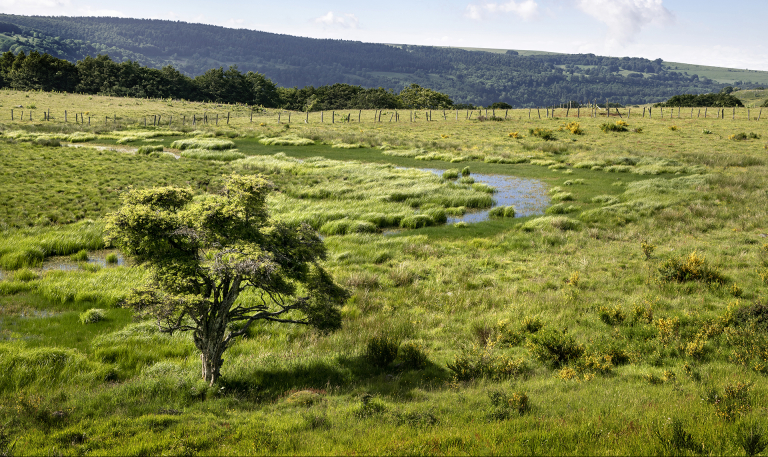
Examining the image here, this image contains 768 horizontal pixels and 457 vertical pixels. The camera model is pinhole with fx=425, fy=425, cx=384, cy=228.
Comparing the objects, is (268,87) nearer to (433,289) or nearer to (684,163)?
(684,163)

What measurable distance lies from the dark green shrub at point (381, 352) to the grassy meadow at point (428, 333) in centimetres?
5

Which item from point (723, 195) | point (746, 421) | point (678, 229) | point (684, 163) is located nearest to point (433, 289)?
point (746, 421)

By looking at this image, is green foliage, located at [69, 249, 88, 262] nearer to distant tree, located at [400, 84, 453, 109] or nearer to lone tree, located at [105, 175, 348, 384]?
lone tree, located at [105, 175, 348, 384]

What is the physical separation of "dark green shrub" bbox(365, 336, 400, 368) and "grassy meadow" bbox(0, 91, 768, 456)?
0.18 feet

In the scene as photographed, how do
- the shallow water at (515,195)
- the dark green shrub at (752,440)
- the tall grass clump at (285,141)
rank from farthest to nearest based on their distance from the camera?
the tall grass clump at (285,141) → the shallow water at (515,195) → the dark green shrub at (752,440)

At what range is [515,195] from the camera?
31.7 m

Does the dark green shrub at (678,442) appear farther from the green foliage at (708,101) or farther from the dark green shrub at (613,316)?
the green foliage at (708,101)

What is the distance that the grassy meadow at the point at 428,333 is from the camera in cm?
602

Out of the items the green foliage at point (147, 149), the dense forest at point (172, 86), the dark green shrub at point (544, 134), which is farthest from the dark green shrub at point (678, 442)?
the dense forest at point (172, 86)

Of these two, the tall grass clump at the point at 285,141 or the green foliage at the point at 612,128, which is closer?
the tall grass clump at the point at 285,141

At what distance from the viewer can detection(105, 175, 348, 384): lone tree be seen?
7613 mm

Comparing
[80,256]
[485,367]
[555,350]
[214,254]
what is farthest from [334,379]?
[80,256]

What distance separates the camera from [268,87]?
13462 cm

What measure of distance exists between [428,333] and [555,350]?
327 centimetres
